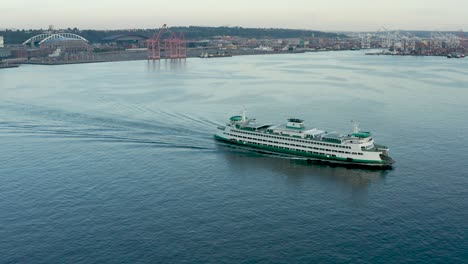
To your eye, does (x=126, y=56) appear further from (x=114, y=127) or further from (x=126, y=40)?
(x=114, y=127)

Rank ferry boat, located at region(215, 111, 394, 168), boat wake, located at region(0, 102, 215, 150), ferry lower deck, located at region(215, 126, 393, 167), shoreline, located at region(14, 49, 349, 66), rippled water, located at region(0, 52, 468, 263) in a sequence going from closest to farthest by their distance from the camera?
rippled water, located at region(0, 52, 468, 263) → ferry lower deck, located at region(215, 126, 393, 167) → ferry boat, located at region(215, 111, 394, 168) → boat wake, located at region(0, 102, 215, 150) → shoreline, located at region(14, 49, 349, 66)

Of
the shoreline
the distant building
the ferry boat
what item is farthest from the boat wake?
the distant building

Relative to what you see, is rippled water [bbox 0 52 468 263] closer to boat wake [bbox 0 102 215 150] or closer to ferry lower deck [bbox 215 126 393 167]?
boat wake [bbox 0 102 215 150]

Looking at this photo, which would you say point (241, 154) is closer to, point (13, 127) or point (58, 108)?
point (13, 127)

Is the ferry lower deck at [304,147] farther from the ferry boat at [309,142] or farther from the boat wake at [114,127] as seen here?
the boat wake at [114,127]

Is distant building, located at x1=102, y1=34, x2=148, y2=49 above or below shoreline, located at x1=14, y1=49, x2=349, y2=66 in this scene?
above
